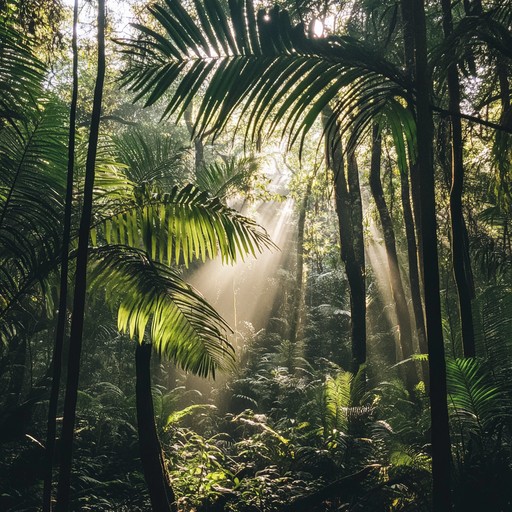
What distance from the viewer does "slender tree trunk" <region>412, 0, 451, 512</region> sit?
218cm

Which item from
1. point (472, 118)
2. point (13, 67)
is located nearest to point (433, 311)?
point (472, 118)

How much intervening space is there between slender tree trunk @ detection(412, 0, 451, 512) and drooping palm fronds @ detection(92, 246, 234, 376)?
5.79 ft

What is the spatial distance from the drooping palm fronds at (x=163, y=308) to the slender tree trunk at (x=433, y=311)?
5.79 feet

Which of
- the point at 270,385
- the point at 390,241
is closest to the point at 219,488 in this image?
the point at 270,385

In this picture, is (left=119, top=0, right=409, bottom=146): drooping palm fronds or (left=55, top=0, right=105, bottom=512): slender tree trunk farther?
(left=55, top=0, right=105, bottom=512): slender tree trunk

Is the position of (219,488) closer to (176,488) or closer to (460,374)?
(176,488)

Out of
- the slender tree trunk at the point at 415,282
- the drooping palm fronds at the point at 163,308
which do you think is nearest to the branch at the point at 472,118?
the drooping palm fronds at the point at 163,308

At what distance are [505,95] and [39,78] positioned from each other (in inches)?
143

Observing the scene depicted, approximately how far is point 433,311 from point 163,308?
2063mm

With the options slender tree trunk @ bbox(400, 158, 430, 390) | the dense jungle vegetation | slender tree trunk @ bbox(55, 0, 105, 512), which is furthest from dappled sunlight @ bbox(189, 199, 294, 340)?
slender tree trunk @ bbox(55, 0, 105, 512)

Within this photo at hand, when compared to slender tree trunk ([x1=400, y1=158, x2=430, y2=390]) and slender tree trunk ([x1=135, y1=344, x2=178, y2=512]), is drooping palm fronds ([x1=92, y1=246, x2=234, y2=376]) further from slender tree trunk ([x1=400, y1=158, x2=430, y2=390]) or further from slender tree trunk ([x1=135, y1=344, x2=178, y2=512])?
slender tree trunk ([x1=400, y1=158, x2=430, y2=390])

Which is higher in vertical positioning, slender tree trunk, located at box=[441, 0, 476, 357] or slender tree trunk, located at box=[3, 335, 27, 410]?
slender tree trunk, located at box=[441, 0, 476, 357]

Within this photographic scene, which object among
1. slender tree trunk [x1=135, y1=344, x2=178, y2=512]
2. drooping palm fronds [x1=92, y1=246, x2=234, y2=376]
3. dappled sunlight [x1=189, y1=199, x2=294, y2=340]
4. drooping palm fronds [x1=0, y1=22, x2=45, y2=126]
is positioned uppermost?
dappled sunlight [x1=189, y1=199, x2=294, y2=340]

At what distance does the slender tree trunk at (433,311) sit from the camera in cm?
218
